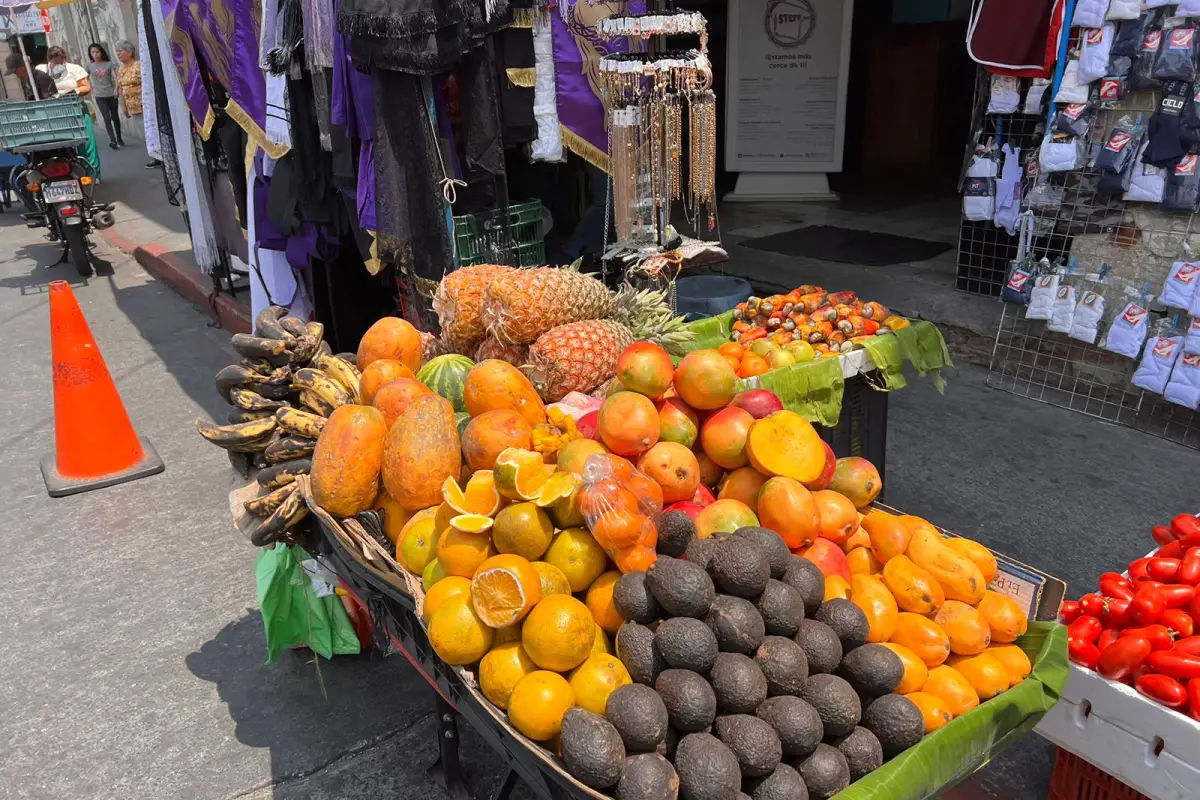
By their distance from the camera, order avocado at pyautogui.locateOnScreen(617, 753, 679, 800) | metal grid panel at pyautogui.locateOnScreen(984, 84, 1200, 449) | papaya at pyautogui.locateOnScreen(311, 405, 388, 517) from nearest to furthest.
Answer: avocado at pyautogui.locateOnScreen(617, 753, 679, 800) → papaya at pyautogui.locateOnScreen(311, 405, 388, 517) → metal grid panel at pyautogui.locateOnScreen(984, 84, 1200, 449)

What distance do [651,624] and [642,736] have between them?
28cm

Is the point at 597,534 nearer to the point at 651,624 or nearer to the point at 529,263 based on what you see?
the point at 651,624

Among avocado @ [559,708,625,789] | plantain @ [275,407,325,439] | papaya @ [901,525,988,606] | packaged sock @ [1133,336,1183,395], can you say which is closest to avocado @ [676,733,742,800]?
avocado @ [559,708,625,789]

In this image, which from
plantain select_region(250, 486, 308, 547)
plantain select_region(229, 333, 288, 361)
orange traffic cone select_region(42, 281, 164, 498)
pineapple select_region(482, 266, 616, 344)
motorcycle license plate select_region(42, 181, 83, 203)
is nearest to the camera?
plantain select_region(250, 486, 308, 547)

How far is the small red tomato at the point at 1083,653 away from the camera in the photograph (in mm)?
2229

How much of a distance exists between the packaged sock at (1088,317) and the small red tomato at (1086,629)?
10.0ft

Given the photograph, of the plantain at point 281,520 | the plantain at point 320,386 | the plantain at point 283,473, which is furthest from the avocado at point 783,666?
the plantain at point 320,386

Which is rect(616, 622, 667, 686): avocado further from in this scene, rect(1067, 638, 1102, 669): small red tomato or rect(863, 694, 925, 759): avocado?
rect(1067, 638, 1102, 669): small red tomato

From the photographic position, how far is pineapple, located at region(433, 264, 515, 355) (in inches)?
119

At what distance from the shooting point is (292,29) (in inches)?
179

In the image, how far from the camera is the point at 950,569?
2004 millimetres

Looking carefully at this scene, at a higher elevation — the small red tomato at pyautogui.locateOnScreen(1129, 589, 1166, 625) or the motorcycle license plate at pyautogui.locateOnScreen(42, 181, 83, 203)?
the motorcycle license plate at pyautogui.locateOnScreen(42, 181, 83, 203)

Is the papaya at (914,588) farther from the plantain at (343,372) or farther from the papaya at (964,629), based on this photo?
the plantain at (343,372)

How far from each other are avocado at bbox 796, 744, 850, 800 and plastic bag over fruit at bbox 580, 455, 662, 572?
0.51m
